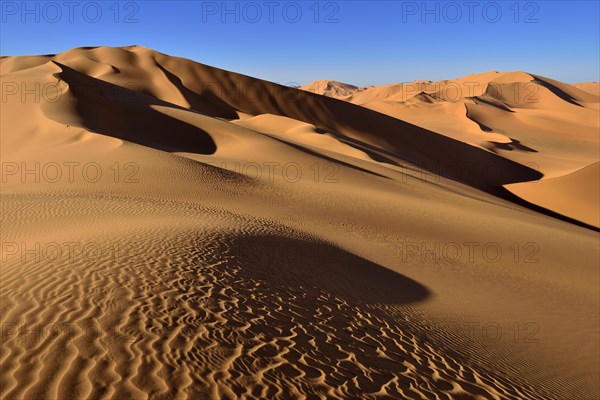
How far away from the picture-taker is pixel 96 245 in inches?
278

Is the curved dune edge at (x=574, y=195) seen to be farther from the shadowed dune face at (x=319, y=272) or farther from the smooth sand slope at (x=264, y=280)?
the shadowed dune face at (x=319, y=272)

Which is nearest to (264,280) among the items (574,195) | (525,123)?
(574,195)

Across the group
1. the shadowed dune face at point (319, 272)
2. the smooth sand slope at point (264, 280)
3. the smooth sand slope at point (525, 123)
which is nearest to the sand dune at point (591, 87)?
the smooth sand slope at point (525, 123)

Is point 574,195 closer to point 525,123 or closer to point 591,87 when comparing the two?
point 525,123

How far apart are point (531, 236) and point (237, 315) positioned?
32.7 feet

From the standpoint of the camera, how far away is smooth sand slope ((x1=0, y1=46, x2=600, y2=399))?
12.9ft

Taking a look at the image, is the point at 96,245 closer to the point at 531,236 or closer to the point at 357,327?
the point at 357,327

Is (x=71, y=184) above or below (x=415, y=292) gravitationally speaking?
above

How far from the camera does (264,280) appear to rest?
20.6ft

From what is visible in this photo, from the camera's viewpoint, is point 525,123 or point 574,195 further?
point 525,123

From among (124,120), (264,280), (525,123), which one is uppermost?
(124,120)

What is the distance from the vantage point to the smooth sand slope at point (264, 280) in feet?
12.9

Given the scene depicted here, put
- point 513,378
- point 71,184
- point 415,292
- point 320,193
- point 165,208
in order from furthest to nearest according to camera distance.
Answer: point 320,193 < point 71,184 < point 165,208 < point 415,292 < point 513,378

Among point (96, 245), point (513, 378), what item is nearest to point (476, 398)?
point (513, 378)
